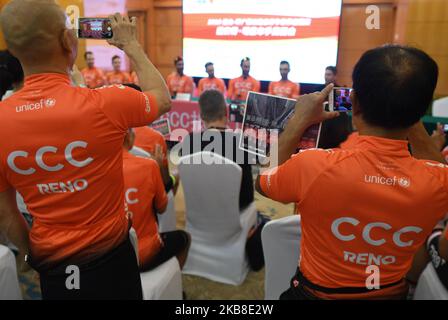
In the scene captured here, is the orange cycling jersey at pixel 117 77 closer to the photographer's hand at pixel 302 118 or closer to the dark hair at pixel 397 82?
the photographer's hand at pixel 302 118

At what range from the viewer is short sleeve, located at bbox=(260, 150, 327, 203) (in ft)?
2.92

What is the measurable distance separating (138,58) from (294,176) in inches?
20.8

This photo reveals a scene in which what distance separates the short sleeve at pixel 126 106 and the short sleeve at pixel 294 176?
0.36m

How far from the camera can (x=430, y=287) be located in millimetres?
1212

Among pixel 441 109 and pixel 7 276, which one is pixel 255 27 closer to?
pixel 441 109

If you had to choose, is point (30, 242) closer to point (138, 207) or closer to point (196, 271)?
point (138, 207)

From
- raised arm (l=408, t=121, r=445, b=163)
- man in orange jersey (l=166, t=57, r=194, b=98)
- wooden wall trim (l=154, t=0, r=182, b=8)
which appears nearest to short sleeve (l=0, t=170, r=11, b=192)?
raised arm (l=408, t=121, r=445, b=163)

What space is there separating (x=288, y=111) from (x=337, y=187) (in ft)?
0.76

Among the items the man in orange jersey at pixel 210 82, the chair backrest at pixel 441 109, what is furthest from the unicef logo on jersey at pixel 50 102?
the man in orange jersey at pixel 210 82

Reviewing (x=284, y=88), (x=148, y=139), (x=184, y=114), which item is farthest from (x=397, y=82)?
(x=284, y=88)

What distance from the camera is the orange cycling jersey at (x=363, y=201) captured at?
85cm

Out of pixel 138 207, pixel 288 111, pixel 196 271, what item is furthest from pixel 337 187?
pixel 196 271

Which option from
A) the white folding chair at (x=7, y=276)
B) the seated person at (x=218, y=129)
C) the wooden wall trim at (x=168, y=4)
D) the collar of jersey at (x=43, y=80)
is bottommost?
the white folding chair at (x=7, y=276)

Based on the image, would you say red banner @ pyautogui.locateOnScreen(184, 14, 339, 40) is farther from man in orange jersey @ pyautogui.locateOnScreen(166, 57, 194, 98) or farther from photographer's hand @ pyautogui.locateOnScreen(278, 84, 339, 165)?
photographer's hand @ pyautogui.locateOnScreen(278, 84, 339, 165)
